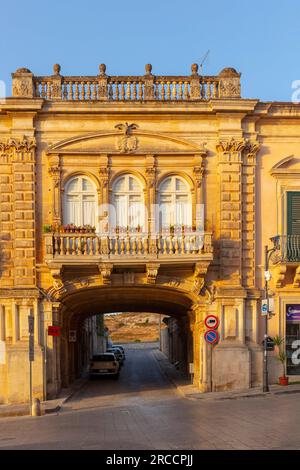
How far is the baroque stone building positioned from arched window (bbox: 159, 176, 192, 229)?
0.13 feet

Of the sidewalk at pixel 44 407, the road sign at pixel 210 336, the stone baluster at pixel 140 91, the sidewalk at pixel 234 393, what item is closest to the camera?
the sidewalk at pixel 44 407

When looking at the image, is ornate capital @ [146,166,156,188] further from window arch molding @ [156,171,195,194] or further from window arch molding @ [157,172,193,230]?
window arch molding @ [157,172,193,230]

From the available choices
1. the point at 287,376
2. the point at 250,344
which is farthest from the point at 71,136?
the point at 287,376

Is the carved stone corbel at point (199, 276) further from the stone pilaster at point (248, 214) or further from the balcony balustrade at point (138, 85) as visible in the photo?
the balcony balustrade at point (138, 85)

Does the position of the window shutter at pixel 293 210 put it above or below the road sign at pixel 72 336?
above

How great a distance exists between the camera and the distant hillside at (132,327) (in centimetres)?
10044

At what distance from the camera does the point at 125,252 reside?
86.9ft

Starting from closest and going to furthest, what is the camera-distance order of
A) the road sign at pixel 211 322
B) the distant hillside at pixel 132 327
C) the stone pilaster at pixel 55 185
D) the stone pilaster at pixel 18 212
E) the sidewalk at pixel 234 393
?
the sidewalk at pixel 234 393 → the road sign at pixel 211 322 → the stone pilaster at pixel 18 212 → the stone pilaster at pixel 55 185 → the distant hillside at pixel 132 327

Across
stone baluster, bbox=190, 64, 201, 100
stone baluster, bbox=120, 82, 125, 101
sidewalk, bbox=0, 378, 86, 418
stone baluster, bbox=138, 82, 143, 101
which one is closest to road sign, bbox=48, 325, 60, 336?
sidewalk, bbox=0, 378, 86, 418

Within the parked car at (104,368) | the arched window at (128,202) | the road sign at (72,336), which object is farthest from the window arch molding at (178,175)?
the parked car at (104,368)

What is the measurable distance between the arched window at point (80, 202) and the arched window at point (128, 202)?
0.81 metres

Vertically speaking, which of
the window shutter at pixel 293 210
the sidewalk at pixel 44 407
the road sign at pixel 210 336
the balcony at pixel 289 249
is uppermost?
the window shutter at pixel 293 210

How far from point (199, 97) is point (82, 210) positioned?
20.5ft
